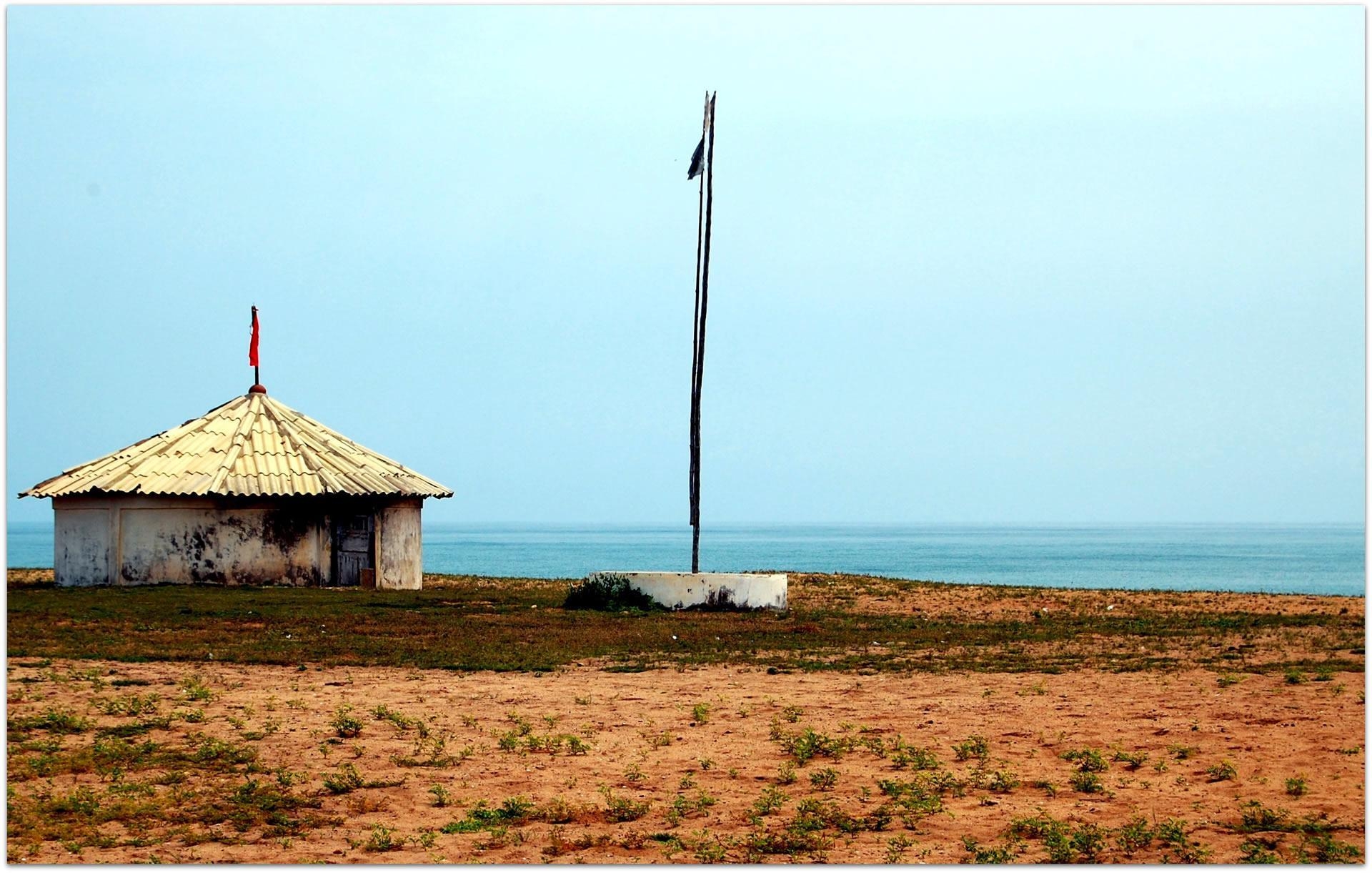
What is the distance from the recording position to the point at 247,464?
2897 centimetres

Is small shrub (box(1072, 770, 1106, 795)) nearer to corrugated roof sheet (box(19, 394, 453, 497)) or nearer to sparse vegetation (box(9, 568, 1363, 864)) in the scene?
sparse vegetation (box(9, 568, 1363, 864))

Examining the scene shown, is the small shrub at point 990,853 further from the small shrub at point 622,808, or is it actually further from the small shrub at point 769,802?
the small shrub at point 622,808

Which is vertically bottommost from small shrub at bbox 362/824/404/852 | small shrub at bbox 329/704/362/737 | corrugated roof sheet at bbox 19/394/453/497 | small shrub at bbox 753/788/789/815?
small shrub at bbox 362/824/404/852

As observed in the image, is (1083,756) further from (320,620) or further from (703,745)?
(320,620)

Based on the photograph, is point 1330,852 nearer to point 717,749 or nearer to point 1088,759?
point 1088,759

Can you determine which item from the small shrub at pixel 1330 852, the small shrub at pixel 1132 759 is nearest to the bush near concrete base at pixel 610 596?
the small shrub at pixel 1132 759

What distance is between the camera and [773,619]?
874 inches

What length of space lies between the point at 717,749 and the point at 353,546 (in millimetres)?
18949

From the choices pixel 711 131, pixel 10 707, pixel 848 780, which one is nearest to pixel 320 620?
pixel 10 707

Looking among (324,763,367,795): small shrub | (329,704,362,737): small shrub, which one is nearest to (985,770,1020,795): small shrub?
(324,763,367,795): small shrub

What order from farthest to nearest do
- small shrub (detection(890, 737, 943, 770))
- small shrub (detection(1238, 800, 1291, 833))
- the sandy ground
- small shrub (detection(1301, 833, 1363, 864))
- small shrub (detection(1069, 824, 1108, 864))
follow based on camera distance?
small shrub (detection(890, 737, 943, 770)), small shrub (detection(1238, 800, 1291, 833)), the sandy ground, small shrub (detection(1069, 824, 1108, 864)), small shrub (detection(1301, 833, 1363, 864))

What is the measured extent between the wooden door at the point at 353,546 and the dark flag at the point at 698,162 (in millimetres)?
9126

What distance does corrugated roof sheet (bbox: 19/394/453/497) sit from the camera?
1102 inches

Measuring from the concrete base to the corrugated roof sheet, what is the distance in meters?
7.45
